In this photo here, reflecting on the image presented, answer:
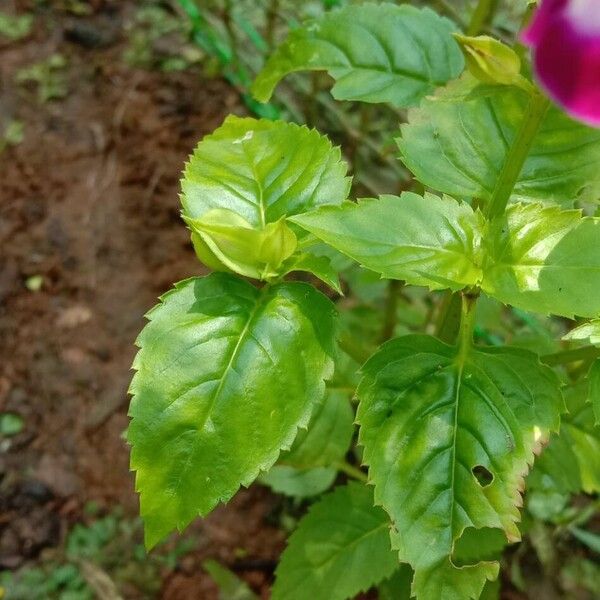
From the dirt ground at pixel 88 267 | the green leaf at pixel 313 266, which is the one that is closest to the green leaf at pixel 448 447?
the green leaf at pixel 313 266

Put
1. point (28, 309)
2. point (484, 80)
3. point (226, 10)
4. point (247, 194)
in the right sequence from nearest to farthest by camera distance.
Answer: point (484, 80), point (247, 194), point (28, 309), point (226, 10)

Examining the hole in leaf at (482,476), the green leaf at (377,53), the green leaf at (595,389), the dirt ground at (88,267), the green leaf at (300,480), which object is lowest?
the dirt ground at (88,267)

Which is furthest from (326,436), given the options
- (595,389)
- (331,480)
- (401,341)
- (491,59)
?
(491,59)

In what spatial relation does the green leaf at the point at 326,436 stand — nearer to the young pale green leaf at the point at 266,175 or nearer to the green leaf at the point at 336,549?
the green leaf at the point at 336,549

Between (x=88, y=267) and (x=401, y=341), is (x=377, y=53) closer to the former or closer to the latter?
(x=401, y=341)

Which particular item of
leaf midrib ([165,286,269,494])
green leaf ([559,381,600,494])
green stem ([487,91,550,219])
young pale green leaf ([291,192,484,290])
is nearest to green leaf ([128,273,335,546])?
leaf midrib ([165,286,269,494])

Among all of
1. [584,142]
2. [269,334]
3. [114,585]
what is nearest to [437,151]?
[584,142]

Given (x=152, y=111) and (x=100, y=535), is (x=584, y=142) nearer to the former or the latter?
(x=100, y=535)
